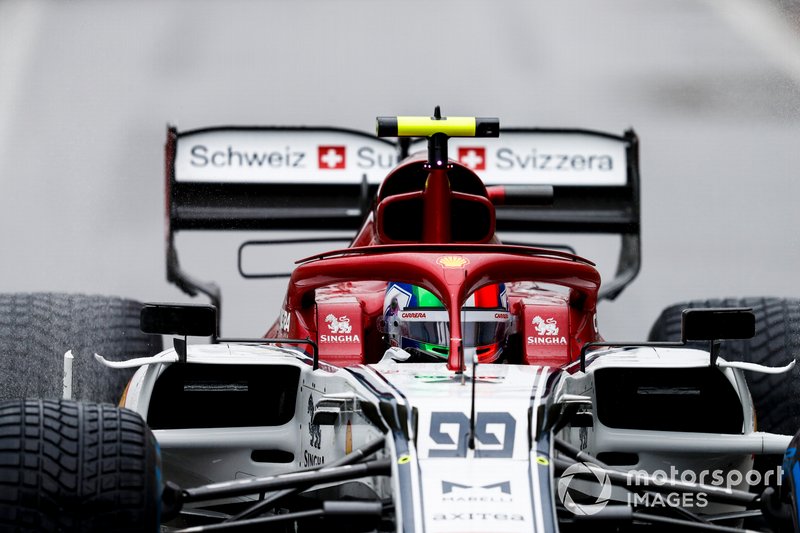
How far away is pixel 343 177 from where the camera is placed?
6.29m

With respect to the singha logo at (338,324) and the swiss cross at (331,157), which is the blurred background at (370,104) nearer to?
the swiss cross at (331,157)

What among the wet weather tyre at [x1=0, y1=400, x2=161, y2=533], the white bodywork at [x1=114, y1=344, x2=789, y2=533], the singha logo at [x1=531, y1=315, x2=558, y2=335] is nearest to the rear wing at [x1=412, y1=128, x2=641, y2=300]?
the singha logo at [x1=531, y1=315, x2=558, y2=335]

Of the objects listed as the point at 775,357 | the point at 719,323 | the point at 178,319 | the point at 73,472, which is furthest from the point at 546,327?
the point at 73,472

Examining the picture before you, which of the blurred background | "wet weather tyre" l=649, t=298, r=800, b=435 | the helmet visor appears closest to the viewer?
the helmet visor

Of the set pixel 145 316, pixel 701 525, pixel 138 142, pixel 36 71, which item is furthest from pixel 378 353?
pixel 36 71

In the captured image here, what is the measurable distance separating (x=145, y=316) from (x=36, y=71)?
11.3 meters

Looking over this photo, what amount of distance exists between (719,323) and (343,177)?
3236 millimetres

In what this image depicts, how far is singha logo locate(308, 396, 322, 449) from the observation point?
3.57 meters

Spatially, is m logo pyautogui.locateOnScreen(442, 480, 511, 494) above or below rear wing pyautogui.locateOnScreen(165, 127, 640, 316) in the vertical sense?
below

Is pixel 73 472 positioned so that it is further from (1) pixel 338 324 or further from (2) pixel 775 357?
(2) pixel 775 357

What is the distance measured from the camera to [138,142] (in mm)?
12812

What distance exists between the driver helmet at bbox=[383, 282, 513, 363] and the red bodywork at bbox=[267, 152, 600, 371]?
0.35 feet

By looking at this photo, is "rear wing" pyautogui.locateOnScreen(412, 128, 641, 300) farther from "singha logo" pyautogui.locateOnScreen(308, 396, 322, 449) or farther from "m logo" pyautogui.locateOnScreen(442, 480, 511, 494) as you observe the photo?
"m logo" pyautogui.locateOnScreen(442, 480, 511, 494)

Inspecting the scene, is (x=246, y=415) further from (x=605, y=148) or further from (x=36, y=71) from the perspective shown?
(x=36, y=71)
